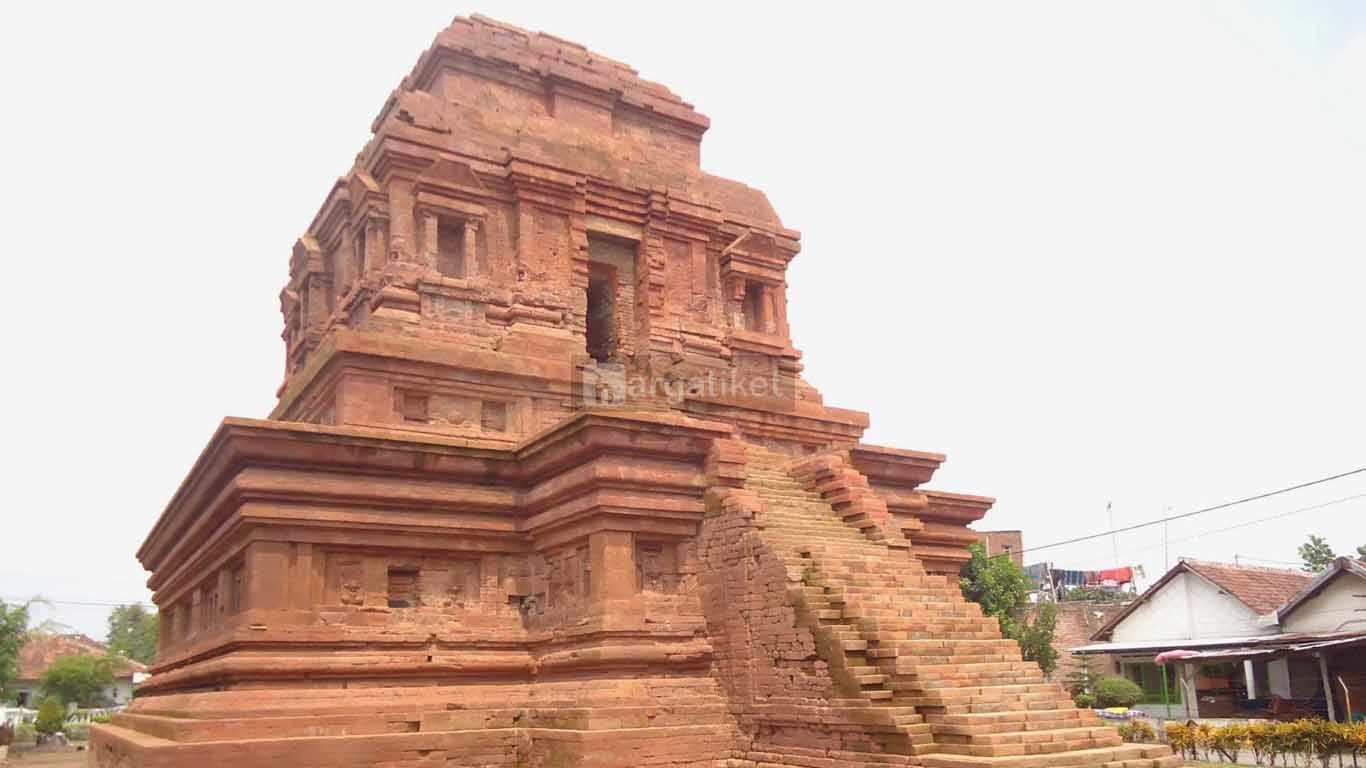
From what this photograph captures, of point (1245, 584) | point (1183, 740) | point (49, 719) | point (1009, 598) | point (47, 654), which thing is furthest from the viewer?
point (47, 654)

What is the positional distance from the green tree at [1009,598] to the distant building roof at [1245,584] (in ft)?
15.7

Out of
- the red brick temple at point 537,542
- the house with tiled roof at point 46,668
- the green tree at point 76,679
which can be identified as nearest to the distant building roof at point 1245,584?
the red brick temple at point 537,542

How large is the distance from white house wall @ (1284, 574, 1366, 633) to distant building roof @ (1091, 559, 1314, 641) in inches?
65.3

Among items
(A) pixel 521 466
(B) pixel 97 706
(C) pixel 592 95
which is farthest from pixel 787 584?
(B) pixel 97 706

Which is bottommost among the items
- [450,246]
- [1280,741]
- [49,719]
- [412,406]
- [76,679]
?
[49,719]

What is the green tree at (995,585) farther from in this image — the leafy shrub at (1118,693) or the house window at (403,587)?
the house window at (403,587)

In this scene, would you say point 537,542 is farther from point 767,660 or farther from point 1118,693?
point 1118,693

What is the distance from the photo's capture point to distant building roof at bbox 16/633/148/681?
214 feet

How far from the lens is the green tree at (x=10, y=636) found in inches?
1950

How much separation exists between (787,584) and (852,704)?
53.1 inches

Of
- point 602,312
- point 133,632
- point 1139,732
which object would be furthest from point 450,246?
point 133,632

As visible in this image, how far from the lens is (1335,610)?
27.0 metres

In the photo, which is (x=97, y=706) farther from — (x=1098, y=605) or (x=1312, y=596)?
(x=1312, y=596)

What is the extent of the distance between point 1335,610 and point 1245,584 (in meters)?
4.58
